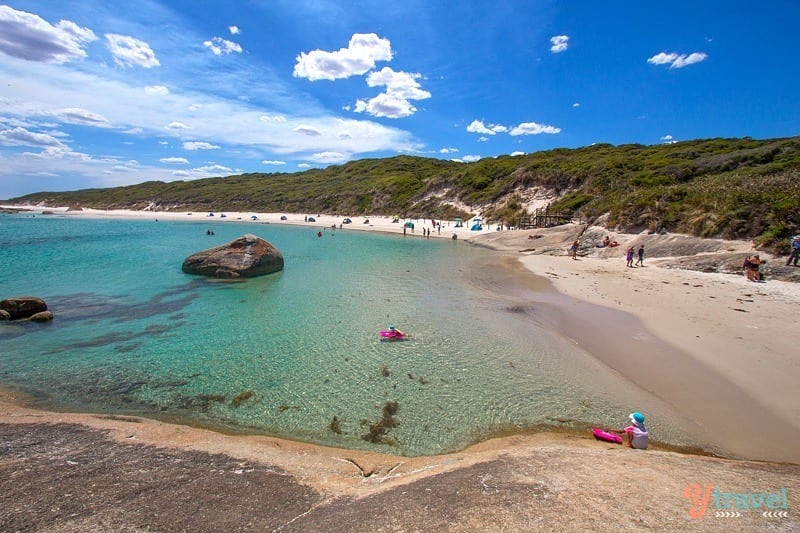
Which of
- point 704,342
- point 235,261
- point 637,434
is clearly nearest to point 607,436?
point 637,434

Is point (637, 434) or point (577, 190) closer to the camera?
point (637, 434)

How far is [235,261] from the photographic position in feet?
74.0

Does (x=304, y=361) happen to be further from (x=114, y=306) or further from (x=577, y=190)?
(x=577, y=190)

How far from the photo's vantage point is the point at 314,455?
260 inches

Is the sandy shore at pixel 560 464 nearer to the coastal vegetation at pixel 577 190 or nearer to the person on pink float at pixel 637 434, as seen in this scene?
the person on pink float at pixel 637 434

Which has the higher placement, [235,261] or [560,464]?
[235,261]

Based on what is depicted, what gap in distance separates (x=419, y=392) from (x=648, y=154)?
72.8 m

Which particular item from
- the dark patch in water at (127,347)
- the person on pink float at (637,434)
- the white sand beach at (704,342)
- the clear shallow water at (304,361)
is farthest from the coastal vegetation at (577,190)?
the dark patch in water at (127,347)

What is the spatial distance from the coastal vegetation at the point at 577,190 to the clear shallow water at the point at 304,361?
19.8 meters

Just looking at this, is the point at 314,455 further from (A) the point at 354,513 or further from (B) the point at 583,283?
(B) the point at 583,283

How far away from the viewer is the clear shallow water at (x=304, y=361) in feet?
26.9

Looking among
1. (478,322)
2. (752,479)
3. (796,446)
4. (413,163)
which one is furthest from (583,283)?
(413,163)

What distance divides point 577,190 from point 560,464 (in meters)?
57.7

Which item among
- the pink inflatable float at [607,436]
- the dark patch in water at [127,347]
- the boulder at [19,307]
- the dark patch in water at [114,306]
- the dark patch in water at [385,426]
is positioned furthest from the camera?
the dark patch in water at [114,306]
